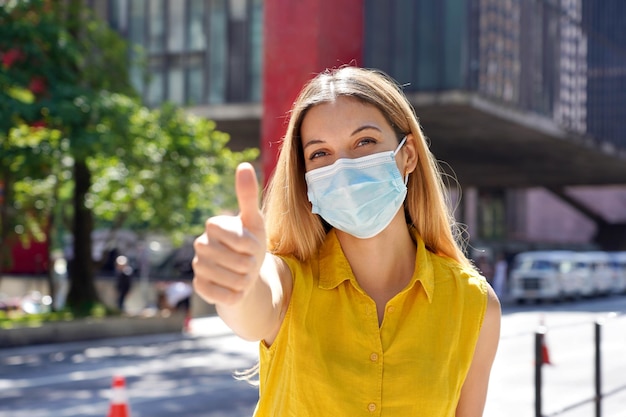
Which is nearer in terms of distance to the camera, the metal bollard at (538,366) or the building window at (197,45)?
the metal bollard at (538,366)

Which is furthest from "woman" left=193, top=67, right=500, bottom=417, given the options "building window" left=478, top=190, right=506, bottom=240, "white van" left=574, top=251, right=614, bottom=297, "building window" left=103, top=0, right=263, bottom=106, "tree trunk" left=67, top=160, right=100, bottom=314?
"building window" left=478, top=190, right=506, bottom=240

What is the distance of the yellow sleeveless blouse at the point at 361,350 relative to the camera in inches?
92.2

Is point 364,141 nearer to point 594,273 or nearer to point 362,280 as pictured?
point 362,280

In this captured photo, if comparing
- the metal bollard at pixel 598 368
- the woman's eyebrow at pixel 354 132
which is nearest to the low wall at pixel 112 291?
the metal bollard at pixel 598 368

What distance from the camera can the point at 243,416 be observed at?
1084cm

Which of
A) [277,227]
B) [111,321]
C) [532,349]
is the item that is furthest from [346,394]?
[111,321]

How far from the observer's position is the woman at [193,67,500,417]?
235 cm

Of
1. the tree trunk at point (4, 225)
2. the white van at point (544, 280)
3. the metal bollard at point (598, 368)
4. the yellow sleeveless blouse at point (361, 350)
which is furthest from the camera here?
the white van at point (544, 280)

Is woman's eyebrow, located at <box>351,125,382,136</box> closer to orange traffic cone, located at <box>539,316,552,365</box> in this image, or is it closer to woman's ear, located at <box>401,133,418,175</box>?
woman's ear, located at <box>401,133,418,175</box>

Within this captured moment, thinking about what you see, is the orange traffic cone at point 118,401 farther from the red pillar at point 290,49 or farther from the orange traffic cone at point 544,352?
the red pillar at point 290,49

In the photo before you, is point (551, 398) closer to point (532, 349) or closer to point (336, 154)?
point (532, 349)

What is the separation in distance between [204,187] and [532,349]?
1902 cm

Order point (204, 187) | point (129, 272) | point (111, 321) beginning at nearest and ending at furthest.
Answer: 1. point (111, 321)
2. point (204, 187)
3. point (129, 272)

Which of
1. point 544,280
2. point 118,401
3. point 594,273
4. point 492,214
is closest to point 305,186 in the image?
point 118,401
